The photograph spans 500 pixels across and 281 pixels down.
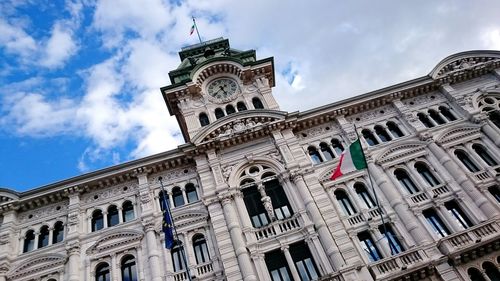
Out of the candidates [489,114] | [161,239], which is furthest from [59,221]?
[489,114]

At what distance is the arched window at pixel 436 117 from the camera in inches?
1104

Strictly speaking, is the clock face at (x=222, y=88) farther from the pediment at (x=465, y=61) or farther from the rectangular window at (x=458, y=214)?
the rectangular window at (x=458, y=214)

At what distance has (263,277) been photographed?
20.6 m

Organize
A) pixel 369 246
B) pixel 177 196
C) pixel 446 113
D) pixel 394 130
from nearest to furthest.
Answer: pixel 369 246 → pixel 177 196 → pixel 394 130 → pixel 446 113

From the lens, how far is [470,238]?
67.1 feet

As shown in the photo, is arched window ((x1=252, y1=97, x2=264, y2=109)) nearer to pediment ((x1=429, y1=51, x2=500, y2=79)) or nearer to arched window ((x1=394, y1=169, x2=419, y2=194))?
arched window ((x1=394, y1=169, x2=419, y2=194))

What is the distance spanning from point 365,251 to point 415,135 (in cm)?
1000

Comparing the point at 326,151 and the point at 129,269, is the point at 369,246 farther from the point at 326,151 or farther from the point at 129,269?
the point at 129,269

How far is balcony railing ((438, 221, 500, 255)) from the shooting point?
65.1 ft

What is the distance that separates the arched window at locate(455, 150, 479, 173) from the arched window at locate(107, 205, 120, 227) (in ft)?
76.8

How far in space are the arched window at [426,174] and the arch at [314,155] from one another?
6.52m

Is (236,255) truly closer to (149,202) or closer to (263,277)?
(263,277)

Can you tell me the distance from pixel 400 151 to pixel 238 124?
454 inches

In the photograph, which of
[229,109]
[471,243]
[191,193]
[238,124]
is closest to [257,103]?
[229,109]
